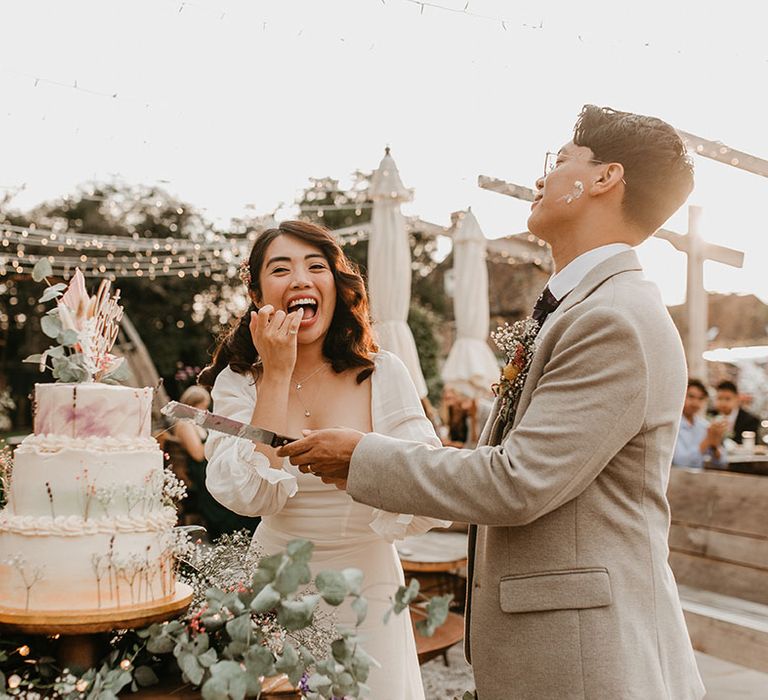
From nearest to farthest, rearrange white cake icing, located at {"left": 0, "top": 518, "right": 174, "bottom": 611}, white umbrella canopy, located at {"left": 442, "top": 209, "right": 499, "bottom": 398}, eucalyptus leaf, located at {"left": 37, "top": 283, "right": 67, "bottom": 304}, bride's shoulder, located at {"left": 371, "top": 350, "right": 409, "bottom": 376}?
white cake icing, located at {"left": 0, "top": 518, "right": 174, "bottom": 611} → eucalyptus leaf, located at {"left": 37, "top": 283, "right": 67, "bottom": 304} → bride's shoulder, located at {"left": 371, "top": 350, "right": 409, "bottom": 376} → white umbrella canopy, located at {"left": 442, "top": 209, "right": 499, "bottom": 398}

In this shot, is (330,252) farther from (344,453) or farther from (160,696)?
(160,696)

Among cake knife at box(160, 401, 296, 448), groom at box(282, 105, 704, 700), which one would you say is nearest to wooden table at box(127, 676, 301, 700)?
groom at box(282, 105, 704, 700)

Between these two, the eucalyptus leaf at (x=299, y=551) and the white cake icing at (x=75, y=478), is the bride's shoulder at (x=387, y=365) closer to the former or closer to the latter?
the white cake icing at (x=75, y=478)

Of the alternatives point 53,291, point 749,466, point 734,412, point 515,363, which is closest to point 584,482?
point 515,363

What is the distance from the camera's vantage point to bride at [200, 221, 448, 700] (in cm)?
218

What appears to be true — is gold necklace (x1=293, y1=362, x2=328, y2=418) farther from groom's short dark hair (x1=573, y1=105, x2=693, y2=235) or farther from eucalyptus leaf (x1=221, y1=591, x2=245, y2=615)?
groom's short dark hair (x1=573, y1=105, x2=693, y2=235)

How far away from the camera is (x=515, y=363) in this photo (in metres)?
1.82

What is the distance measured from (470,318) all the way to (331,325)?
812 cm

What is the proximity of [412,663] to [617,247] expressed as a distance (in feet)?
4.52

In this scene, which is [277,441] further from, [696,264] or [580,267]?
[696,264]

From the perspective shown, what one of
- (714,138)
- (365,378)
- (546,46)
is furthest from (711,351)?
(365,378)

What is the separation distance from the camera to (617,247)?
182 cm

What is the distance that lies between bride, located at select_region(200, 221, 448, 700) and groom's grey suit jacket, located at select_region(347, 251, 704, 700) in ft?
1.84

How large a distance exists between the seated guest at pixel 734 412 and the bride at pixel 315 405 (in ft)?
21.5
